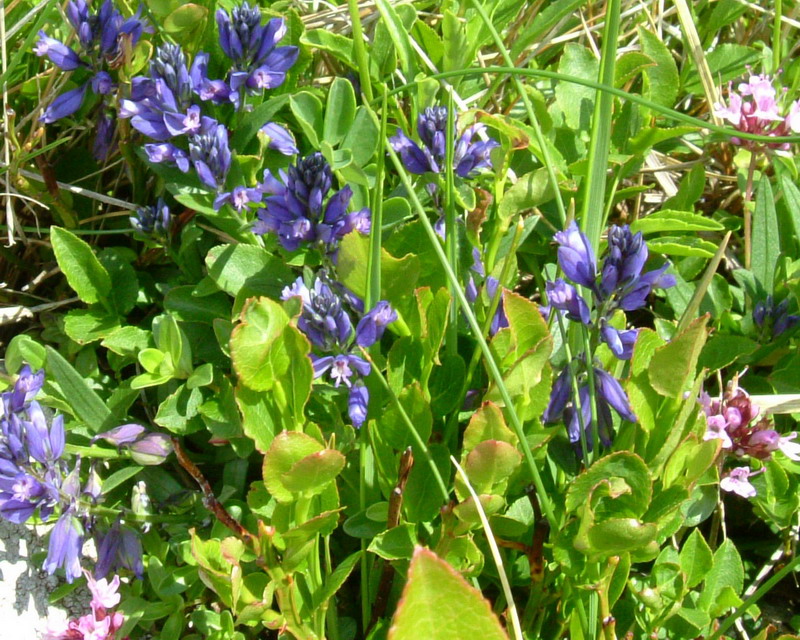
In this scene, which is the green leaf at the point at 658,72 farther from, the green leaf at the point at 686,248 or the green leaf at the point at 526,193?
the green leaf at the point at 526,193

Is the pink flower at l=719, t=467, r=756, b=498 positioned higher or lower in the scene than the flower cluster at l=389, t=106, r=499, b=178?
lower

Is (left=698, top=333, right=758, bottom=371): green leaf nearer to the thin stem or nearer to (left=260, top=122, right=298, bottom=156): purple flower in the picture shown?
the thin stem

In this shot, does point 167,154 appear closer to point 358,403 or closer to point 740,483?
point 358,403

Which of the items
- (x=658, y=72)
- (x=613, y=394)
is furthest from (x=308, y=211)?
(x=658, y=72)

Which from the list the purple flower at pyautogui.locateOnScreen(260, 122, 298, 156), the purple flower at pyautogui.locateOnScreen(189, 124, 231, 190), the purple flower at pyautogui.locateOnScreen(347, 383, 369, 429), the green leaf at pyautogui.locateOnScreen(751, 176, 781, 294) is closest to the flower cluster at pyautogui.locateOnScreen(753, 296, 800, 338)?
the green leaf at pyautogui.locateOnScreen(751, 176, 781, 294)

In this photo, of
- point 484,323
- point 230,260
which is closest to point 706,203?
point 484,323
